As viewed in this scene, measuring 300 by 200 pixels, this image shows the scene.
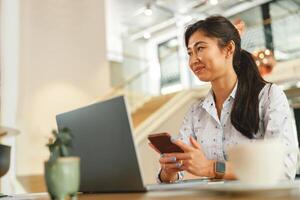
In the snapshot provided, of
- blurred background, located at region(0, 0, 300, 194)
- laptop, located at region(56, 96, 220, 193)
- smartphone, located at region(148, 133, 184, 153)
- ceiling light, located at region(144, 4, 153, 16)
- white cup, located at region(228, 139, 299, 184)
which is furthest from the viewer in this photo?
ceiling light, located at region(144, 4, 153, 16)

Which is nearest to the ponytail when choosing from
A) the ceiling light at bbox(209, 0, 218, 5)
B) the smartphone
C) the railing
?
the smartphone

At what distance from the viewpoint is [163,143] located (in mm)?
1116

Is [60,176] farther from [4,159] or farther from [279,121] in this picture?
[279,121]

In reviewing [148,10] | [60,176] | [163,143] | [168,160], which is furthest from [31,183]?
[148,10]

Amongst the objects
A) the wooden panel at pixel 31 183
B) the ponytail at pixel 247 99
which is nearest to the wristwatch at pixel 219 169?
the ponytail at pixel 247 99

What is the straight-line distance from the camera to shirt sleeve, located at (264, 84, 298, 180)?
52.8 inches

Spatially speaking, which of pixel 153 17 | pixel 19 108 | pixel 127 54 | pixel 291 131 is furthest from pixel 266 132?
pixel 153 17

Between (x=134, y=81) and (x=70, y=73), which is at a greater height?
(x=134, y=81)

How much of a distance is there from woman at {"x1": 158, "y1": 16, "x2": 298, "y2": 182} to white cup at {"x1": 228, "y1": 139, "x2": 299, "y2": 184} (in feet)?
2.04

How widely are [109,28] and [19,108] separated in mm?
5916

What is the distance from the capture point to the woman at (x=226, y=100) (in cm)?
147

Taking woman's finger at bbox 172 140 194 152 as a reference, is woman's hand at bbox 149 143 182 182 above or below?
below

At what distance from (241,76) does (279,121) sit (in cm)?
35

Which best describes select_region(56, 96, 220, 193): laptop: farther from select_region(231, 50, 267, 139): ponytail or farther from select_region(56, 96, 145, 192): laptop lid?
select_region(231, 50, 267, 139): ponytail
